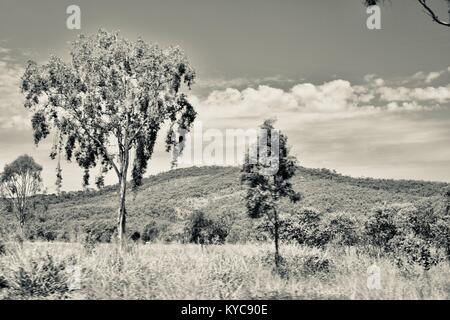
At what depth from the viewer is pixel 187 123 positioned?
2631 cm

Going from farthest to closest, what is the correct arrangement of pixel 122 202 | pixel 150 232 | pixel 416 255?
pixel 150 232 → pixel 122 202 → pixel 416 255

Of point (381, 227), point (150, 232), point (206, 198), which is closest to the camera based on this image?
point (381, 227)

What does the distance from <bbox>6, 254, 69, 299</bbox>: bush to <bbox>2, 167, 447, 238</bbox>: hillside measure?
4743cm

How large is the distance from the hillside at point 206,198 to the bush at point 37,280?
156ft

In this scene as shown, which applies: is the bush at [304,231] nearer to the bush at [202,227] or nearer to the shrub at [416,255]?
the bush at [202,227]

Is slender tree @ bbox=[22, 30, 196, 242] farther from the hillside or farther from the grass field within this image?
the hillside

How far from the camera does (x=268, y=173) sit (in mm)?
15422

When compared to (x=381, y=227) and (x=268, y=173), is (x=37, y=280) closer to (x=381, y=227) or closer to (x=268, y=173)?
(x=268, y=173)

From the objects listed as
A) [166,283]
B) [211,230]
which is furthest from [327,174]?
[166,283]

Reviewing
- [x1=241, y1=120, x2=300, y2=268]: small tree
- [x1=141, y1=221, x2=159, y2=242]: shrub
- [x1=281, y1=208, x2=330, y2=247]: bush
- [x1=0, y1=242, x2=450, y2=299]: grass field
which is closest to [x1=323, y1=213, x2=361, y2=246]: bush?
[x1=281, y1=208, x2=330, y2=247]: bush

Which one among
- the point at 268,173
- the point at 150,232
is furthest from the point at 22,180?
the point at 268,173

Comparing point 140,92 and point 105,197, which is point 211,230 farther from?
point 105,197

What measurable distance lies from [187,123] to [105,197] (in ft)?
300

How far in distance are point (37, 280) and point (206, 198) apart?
3294 inches
